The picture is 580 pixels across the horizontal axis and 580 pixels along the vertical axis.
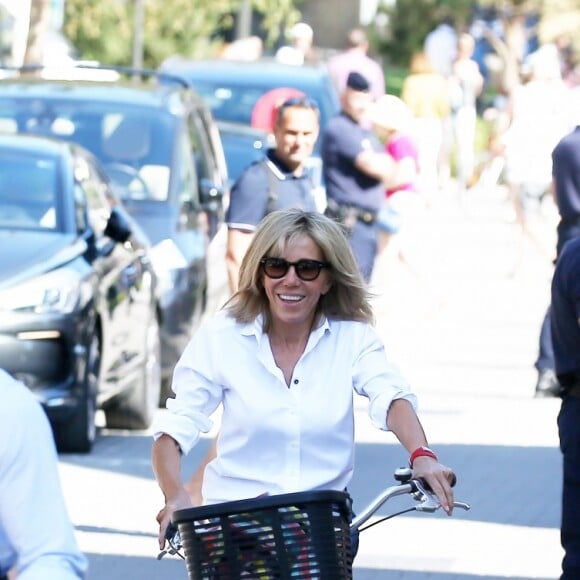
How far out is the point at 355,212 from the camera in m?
12.6

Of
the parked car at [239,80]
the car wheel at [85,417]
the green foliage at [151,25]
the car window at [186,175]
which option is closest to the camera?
the car wheel at [85,417]

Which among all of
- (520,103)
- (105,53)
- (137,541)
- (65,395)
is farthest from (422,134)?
(137,541)

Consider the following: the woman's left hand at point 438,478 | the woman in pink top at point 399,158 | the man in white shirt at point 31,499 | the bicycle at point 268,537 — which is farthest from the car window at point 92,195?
the man in white shirt at point 31,499

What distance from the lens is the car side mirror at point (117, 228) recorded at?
1046 centimetres

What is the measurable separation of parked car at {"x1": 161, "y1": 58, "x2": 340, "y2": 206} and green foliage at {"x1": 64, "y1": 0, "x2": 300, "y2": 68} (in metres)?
9.34

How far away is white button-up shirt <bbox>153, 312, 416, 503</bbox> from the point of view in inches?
188

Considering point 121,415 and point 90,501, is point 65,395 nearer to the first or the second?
point 90,501

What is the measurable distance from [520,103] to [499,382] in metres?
4.53

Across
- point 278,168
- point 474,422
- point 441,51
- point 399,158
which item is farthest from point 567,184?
point 441,51

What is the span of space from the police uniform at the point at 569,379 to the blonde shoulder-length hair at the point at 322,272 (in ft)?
3.62

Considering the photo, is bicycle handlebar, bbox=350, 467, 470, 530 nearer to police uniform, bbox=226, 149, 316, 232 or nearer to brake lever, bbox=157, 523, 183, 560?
brake lever, bbox=157, 523, 183, 560

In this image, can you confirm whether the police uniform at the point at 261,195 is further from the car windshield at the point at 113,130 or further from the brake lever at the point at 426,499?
the brake lever at the point at 426,499

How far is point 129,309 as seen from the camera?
10852 millimetres

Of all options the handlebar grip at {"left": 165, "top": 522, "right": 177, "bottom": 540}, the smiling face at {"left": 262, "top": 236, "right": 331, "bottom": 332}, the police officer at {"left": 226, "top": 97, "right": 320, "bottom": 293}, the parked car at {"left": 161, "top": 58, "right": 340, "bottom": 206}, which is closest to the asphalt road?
the police officer at {"left": 226, "top": 97, "right": 320, "bottom": 293}
